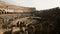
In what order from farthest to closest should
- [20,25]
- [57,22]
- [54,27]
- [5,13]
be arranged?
[5,13] < [20,25] < [57,22] < [54,27]

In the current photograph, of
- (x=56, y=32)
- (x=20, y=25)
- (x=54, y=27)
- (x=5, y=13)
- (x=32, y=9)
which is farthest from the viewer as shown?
(x=32, y=9)

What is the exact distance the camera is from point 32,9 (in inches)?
453

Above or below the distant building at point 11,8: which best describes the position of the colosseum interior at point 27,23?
below

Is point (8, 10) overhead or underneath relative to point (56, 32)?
overhead

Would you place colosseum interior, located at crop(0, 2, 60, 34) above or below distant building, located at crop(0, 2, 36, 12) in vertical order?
below

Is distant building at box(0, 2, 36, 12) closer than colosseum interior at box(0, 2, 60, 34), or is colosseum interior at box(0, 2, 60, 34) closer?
colosseum interior at box(0, 2, 60, 34)

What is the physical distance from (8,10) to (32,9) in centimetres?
311

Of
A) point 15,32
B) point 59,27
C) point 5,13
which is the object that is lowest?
point 15,32

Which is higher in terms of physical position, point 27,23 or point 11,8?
point 11,8

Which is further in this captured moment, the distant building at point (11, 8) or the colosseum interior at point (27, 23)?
the distant building at point (11, 8)

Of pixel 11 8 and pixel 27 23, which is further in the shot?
pixel 11 8

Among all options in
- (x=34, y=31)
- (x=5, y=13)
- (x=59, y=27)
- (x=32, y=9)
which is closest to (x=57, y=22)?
(x=59, y=27)

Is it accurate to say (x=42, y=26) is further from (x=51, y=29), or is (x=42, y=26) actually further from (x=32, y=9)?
(x=32, y=9)

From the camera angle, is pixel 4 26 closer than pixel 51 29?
No
